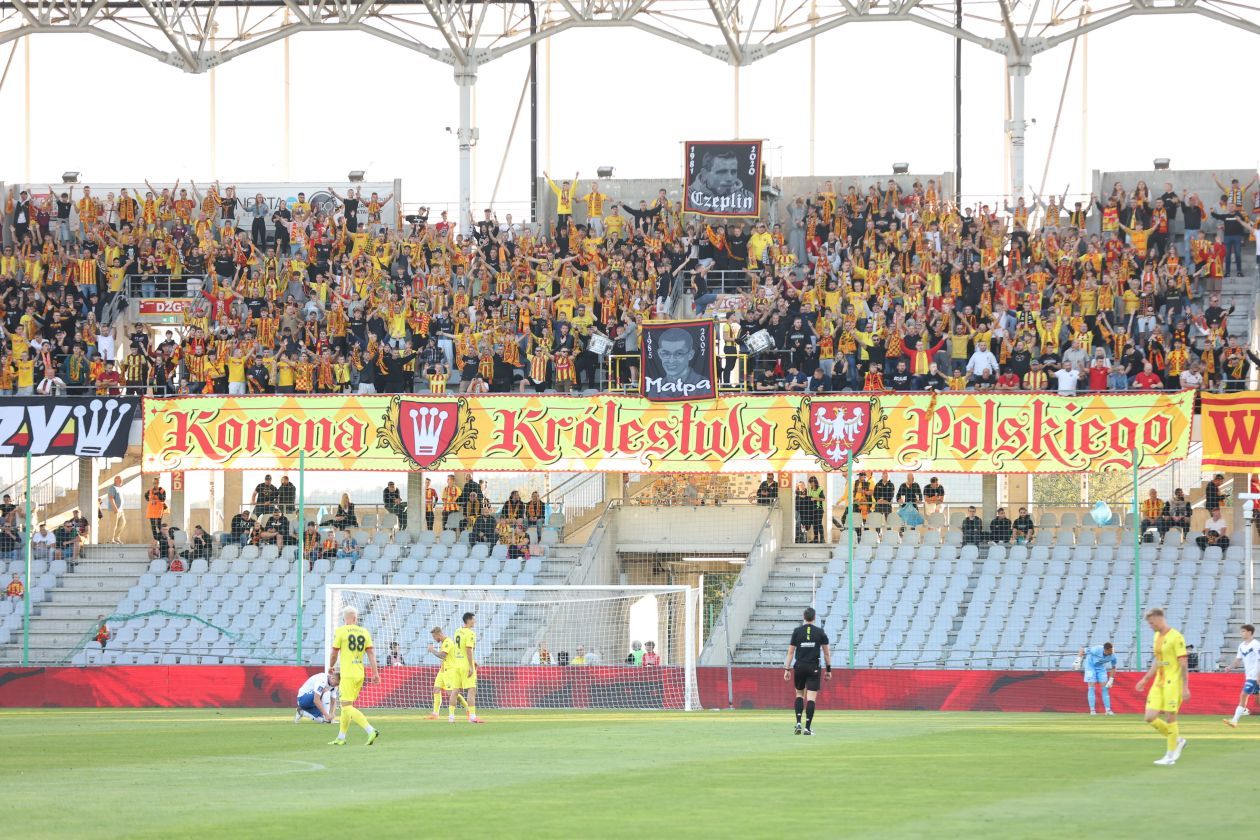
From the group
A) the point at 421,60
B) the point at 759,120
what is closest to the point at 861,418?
the point at 759,120

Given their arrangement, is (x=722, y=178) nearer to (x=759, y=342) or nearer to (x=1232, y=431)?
(x=759, y=342)

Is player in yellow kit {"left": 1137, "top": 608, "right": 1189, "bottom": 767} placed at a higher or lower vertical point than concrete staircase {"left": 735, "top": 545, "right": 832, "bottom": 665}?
higher

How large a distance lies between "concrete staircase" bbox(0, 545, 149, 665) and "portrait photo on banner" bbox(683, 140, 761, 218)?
1498cm

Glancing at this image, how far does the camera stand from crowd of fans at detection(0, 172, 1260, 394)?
38.8m

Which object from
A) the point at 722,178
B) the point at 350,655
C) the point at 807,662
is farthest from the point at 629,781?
the point at 722,178

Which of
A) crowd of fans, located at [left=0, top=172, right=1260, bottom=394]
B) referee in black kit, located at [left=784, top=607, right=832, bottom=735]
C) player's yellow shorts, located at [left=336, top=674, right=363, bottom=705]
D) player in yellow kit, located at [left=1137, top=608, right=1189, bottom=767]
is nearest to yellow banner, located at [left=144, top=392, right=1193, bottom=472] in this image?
crowd of fans, located at [left=0, top=172, right=1260, bottom=394]

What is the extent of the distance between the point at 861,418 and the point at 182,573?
14.2 m

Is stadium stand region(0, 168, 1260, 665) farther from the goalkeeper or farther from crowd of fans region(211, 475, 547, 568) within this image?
the goalkeeper

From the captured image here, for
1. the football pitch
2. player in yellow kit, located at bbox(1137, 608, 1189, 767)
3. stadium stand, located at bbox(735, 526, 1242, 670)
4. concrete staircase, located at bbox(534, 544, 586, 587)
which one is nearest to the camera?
the football pitch

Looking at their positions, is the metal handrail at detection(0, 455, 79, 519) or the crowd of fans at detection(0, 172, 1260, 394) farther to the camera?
the metal handrail at detection(0, 455, 79, 519)

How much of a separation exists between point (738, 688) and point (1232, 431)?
34.0 ft

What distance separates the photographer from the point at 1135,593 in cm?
3114

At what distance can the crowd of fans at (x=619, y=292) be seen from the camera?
127 feet

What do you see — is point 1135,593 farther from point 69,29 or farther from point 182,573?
point 69,29
